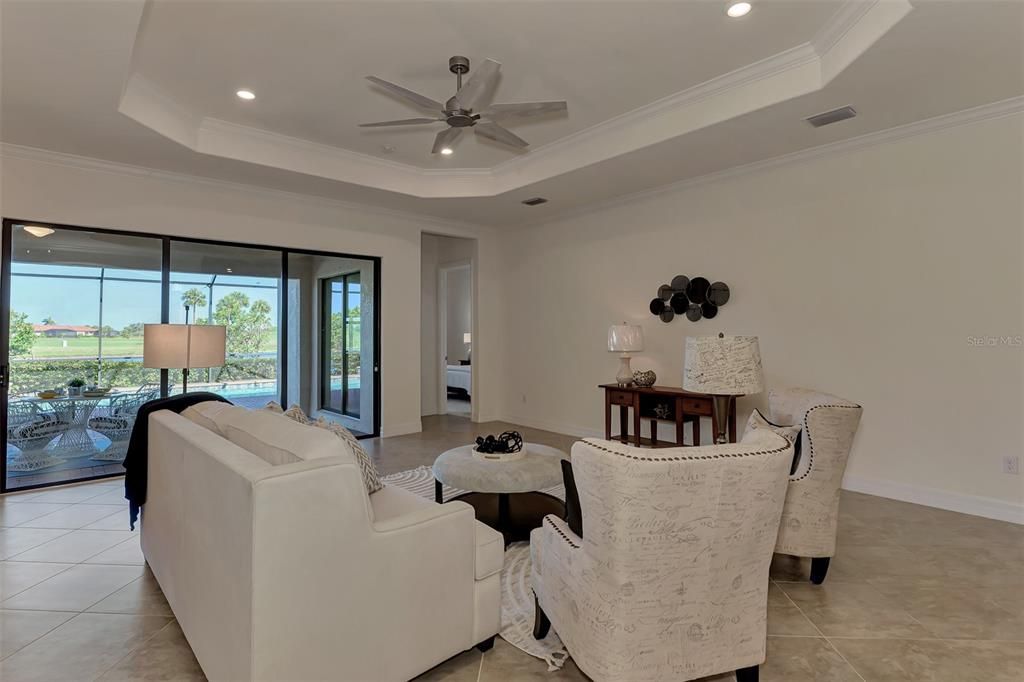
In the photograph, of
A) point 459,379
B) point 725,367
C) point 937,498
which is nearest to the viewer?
point 725,367

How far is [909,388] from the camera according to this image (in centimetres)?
387

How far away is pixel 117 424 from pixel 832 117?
6.49 m

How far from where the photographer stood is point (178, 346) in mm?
3281

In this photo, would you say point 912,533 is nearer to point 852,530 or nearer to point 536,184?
point 852,530

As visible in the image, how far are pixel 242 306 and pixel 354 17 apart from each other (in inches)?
134

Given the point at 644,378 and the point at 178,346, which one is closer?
the point at 178,346

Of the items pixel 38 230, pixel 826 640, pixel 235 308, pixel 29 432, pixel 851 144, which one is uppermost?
pixel 851 144

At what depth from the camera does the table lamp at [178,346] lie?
10.7ft

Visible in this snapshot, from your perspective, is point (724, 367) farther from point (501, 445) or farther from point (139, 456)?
point (139, 456)

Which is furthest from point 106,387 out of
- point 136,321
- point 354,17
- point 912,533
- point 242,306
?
point 912,533

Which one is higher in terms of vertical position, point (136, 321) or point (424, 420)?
point (136, 321)

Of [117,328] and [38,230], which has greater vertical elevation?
[38,230]

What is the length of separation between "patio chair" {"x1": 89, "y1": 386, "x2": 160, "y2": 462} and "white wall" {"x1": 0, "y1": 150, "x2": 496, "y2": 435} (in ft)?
5.16

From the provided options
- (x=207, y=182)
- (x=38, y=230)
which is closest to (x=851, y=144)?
(x=207, y=182)
